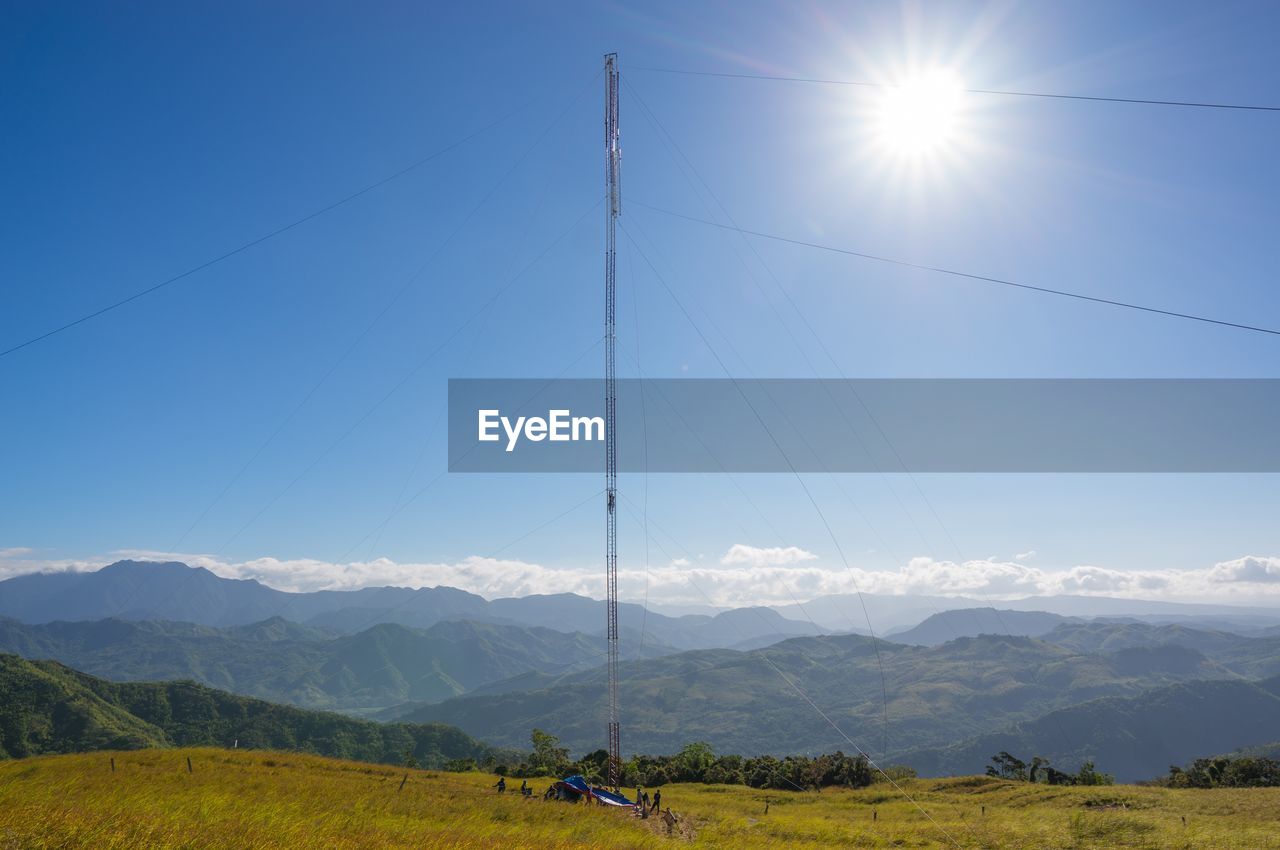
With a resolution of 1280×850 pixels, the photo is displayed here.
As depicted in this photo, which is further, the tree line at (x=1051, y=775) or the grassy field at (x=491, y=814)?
the tree line at (x=1051, y=775)

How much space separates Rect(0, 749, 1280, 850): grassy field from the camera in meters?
13.0

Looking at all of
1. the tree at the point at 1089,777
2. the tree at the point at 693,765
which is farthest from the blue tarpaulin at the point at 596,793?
the tree at the point at 1089,777

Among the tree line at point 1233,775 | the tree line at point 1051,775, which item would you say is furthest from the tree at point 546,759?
the tree line at point 1233,775

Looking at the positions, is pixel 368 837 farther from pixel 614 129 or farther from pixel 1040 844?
pixel 614 129

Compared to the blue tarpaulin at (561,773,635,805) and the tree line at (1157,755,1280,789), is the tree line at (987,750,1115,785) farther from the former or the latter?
the blue tarpaulin at (561,773,635,805)

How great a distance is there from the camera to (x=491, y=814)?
25.1 m

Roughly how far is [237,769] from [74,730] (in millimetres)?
218820

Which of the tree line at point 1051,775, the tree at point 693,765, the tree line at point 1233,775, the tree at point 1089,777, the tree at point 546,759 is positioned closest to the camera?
the tree line at point 1233,775

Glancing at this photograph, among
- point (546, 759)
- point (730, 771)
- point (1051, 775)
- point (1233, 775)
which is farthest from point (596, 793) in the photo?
point (1233, 775)

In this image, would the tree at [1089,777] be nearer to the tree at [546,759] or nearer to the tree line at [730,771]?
the tree line at [730,771]

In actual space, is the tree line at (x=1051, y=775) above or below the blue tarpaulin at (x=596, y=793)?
below

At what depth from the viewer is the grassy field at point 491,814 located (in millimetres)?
13023

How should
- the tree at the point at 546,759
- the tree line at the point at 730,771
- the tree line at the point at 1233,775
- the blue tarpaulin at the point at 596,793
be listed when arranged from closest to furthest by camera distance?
the blue tarpaulin at the point at 596,793 < the tree line at the point at 1233,775 < the tree line at the point at 730,771 < the tree at the point at 546,759

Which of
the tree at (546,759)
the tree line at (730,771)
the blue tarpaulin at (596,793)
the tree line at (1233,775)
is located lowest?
the tree at (546,759)
